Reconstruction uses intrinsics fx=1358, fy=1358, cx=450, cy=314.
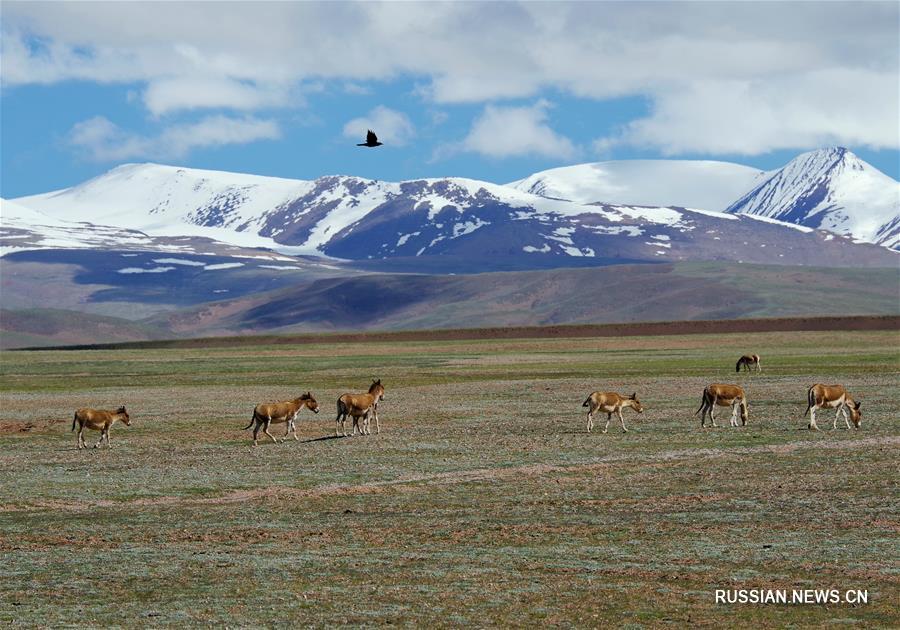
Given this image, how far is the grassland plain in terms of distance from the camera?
68.7 ft

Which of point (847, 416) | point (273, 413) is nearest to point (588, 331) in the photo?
point (847, 416)

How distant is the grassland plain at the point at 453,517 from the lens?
2094 centimetres

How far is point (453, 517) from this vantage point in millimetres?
29469

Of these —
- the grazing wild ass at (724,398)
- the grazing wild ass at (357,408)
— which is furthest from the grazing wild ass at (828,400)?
the grazing wild ass at (357,408)

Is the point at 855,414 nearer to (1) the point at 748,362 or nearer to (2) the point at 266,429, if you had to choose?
(2) the point at 266,429

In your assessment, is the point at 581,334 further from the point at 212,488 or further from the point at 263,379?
the point at 212,488

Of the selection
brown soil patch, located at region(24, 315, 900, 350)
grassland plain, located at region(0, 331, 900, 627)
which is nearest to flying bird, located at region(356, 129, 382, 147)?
grassland plain, located at region(0, 331, 900, 627)

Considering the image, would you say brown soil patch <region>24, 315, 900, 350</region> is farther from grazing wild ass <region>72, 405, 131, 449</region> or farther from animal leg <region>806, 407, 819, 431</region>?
grazing wild ass <region>72, 405, 131, 449</region>

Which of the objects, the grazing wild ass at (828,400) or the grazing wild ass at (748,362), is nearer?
the grazing wild ass at (828,400)

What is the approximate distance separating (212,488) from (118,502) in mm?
2768

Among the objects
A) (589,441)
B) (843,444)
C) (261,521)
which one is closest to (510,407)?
(589,441)

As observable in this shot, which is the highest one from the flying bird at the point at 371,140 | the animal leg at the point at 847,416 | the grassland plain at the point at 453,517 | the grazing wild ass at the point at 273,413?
the flying bird at the point at 371,140

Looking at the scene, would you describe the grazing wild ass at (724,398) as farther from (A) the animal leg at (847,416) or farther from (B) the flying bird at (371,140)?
(B) the flying bird at (371,140)

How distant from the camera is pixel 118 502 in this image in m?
33.1
